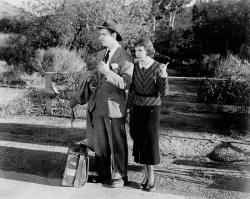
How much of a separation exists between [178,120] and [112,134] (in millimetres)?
4546

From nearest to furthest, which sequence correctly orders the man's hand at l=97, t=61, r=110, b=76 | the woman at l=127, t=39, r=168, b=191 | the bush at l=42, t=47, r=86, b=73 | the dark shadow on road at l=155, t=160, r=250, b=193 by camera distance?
1. the man's hand at l=97, t=61, r=110, b=76
2. the woman at l=127, t=39, r=168, b=191
3. the dark shadow on road at l=155, t=160, r=250, b=193
4. the bush at l=42, t=47, r=86, b=73

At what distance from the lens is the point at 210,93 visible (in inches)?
348

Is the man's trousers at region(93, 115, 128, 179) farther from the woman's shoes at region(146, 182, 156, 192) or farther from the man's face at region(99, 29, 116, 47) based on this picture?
the man's face at region(99, 29, 116, 47)

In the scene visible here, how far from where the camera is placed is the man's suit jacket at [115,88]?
4262 millimetres

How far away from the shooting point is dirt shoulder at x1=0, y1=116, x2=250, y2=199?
15.0 ft

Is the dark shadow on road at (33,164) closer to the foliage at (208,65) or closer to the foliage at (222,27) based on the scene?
the foliage at (208,65)

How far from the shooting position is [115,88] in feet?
14.4

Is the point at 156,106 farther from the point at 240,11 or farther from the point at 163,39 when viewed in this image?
the point at 163,39

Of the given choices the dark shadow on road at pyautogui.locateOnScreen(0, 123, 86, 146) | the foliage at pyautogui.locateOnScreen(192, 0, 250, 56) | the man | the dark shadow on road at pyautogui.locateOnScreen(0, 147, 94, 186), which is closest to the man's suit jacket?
the man

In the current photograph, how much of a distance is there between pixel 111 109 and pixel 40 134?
3214 millimetres

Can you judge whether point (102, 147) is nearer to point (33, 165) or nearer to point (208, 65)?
point (33, 165)

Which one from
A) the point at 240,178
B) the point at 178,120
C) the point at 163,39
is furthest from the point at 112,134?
the point at 163,39

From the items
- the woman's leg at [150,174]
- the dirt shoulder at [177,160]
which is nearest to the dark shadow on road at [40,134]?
the dirt shoulder at [177,160]

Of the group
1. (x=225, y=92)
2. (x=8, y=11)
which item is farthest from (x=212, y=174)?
(x=8, y=11)
